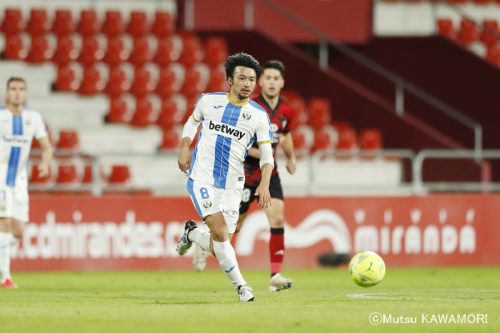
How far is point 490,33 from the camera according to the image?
26.4 m

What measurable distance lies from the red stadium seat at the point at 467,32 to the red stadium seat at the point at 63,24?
862 cm

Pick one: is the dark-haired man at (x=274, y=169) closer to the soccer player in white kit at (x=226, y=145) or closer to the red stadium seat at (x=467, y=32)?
the soccer player in white kit at (x=226, y=145)

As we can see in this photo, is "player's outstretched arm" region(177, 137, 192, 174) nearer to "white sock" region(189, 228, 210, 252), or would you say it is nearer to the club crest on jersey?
the club crest on jersey

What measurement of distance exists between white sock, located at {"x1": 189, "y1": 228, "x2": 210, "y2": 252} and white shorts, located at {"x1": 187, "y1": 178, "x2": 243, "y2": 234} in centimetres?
48

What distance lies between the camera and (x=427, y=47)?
25.3 meters

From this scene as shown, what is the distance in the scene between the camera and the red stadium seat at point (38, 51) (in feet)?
73.0

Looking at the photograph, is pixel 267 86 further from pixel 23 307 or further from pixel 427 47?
pixel 427 47

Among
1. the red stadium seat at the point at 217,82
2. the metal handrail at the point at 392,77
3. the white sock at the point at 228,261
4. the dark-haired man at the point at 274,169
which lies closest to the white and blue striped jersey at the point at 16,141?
the dark-haired man at the point at 274,169

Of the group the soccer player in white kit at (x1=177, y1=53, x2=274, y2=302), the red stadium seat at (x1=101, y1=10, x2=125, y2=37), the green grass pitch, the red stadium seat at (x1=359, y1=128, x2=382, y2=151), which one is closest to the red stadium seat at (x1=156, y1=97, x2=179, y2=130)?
the red stadium seat at (x1=101, y1=10, x2=125, y2=37)

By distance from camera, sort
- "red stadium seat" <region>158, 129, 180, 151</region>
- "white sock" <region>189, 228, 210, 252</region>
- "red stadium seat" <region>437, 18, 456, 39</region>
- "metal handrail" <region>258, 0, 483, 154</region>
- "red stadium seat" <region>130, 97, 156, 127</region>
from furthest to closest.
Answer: "red stadium seat" <region>437, 18, 456, 39</region> → "metal handrail" <region>258, 0, 483, 154</region> → "red stadium seat" <region>130, 97, 156, 127</region> → "red stadium seat" <region>158, 129, 180, 151</region> → "white sock" <region>189, 228, 210, 252</region>

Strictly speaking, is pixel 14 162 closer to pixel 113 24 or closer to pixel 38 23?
pixel 38 23

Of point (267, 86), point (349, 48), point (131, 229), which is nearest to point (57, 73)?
point (131, 229)

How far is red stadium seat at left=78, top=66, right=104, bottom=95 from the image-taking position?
2192 cm

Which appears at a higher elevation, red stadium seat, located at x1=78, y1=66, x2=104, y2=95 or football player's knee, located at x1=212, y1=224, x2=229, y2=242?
red stadium seat, located at x1=78, y1=66, x2=104, y2=95
